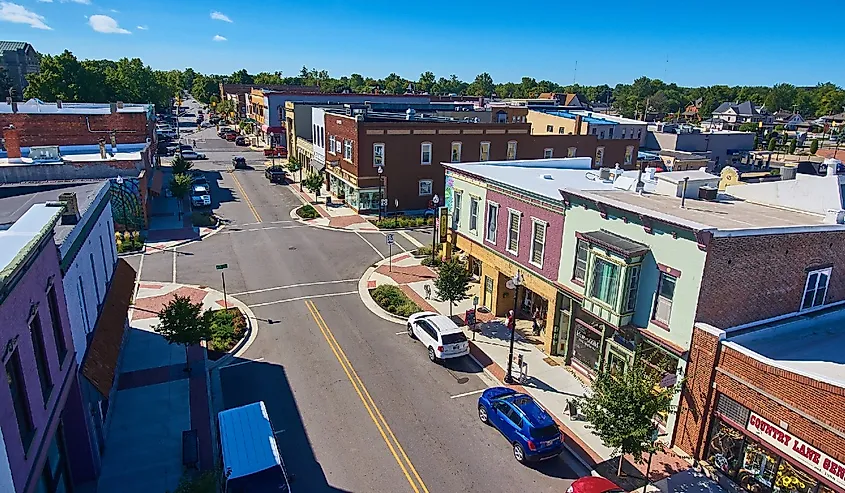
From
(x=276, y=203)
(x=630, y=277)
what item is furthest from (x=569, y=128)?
(x=630, y=277)

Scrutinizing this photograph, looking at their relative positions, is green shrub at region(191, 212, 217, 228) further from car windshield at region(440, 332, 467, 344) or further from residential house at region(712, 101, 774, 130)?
residential house at region(712, 101, 774, 130)

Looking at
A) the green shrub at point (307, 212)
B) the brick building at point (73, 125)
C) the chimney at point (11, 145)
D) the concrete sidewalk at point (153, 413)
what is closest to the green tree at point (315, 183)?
the green shrub at point (307, 212)

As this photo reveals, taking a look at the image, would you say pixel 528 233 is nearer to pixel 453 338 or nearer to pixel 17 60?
pixel 453 338

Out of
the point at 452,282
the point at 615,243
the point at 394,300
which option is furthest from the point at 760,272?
the point at 394,300

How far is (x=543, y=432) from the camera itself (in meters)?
15.7

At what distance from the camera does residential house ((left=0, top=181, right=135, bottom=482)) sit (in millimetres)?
14742

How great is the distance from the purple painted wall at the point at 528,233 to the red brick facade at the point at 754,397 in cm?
702

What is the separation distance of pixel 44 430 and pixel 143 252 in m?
25.6

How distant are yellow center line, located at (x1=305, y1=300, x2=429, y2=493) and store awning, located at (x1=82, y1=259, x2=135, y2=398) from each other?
26.5 feet

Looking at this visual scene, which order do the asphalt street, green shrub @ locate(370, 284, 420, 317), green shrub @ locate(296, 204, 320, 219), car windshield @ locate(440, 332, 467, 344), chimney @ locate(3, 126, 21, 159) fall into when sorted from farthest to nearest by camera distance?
green shrub @ locate(296, 204, 320, 219), chimney @ locate(3, 126, 21, 159), green shrub @ locate(370, 284, 420, 317), car windshield @ locate(440, 332, 467, 344), the asphalt street

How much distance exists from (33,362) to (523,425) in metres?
12.8

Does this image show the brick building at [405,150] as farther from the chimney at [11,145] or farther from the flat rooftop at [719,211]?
the flat rooftop at [719,211]

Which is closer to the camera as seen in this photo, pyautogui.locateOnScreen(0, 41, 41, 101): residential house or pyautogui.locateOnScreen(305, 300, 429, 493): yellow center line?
pyautogui.locateOnScreen(305, 300, 429, 493): yellow center line

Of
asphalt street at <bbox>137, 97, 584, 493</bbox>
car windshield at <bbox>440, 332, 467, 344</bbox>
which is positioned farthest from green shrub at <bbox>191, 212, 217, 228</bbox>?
car windshield at <bbox>440, 332, 467, 344</bbox>
